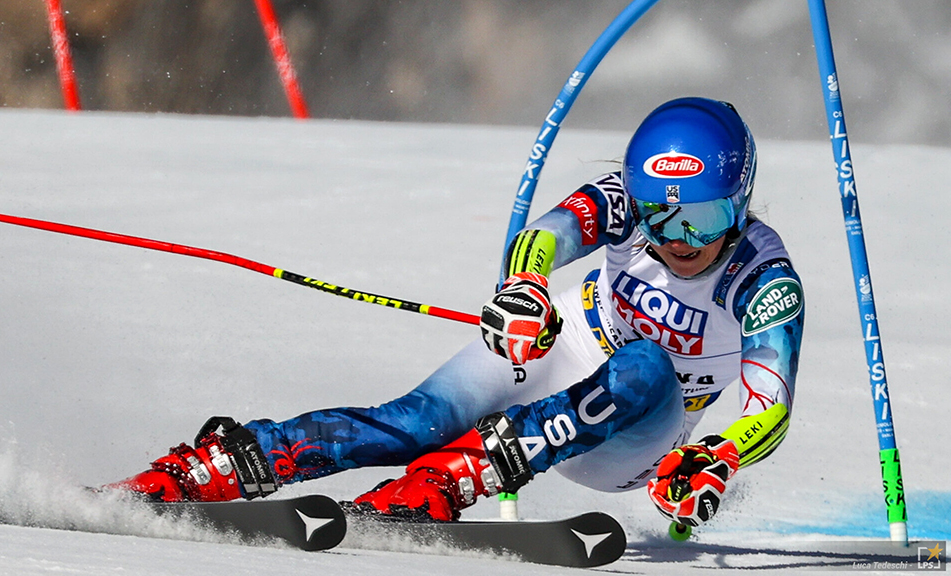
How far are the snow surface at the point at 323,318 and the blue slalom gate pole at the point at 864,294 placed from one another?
21cm

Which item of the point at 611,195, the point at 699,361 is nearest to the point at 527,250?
the point at 611,195

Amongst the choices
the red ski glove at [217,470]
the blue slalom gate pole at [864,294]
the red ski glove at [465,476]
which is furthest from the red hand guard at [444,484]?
the blue slalom gate pole at [864,294]

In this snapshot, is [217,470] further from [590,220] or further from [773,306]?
[773,306]

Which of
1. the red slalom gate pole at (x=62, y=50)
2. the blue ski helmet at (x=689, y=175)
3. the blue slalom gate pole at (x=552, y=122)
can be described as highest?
the red slalom gate pole at (x=62, y=50)

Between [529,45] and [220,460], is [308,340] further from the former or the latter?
[529,45]

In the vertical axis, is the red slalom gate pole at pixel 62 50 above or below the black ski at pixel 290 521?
above

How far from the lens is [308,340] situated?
5195 millimetres

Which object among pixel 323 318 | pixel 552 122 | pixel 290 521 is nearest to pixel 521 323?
pixel 290 521

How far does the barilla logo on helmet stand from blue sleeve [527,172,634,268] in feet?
0.79

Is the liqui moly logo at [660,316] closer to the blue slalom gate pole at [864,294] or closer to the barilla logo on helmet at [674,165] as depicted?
the barilla logo on helmet at [674,165]

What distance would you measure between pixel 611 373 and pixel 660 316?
0.83ft

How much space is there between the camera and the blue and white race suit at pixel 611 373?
2.63 metres

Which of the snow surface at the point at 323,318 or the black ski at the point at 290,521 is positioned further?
the snow surface at the point at 323,318

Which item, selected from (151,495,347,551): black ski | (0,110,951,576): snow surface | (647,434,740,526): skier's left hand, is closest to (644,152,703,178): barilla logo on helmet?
(0,110,951,576): snow surface
